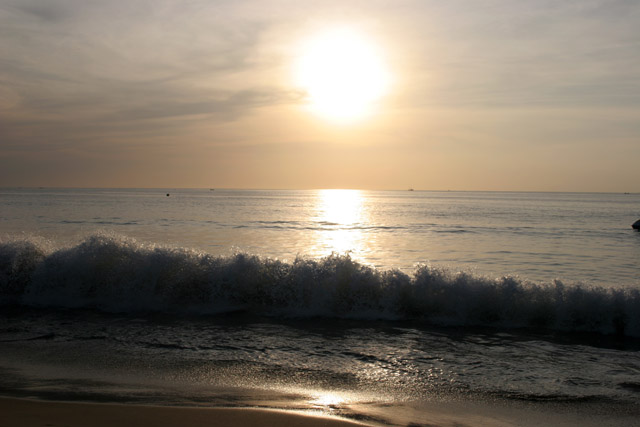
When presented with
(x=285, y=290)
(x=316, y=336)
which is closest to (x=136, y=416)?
(x=316, y=336)

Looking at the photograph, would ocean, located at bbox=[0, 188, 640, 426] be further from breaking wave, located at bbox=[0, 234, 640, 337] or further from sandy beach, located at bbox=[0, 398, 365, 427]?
sandy beach, located at bbox=[0, 398, 365, 427]

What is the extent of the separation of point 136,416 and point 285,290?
24.9 feet

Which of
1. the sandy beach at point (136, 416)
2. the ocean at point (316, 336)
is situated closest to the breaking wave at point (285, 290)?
the ocean at point (316, 336)

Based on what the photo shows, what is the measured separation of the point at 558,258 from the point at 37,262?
22607 mm

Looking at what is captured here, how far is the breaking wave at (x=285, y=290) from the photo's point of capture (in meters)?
11.5

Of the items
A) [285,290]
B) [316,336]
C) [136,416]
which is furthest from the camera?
[285,290]

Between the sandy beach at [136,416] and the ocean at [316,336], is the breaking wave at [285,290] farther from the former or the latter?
the sandy beach at [136,416]

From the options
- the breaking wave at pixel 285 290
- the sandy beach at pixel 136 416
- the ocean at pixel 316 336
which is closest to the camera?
the sandy beach at pixel 136 416

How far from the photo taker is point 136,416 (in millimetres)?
5562

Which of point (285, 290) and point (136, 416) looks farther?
point (285, 290)

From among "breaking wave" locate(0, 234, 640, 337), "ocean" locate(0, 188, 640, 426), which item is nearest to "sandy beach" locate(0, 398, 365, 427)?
"ocean" locate(0, 188, 640, 426)

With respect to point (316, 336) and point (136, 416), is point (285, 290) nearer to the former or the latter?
point (316, 336)

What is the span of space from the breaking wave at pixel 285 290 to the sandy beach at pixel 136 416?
6252 mm

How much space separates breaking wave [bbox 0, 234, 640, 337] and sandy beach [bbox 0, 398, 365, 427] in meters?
6.25
